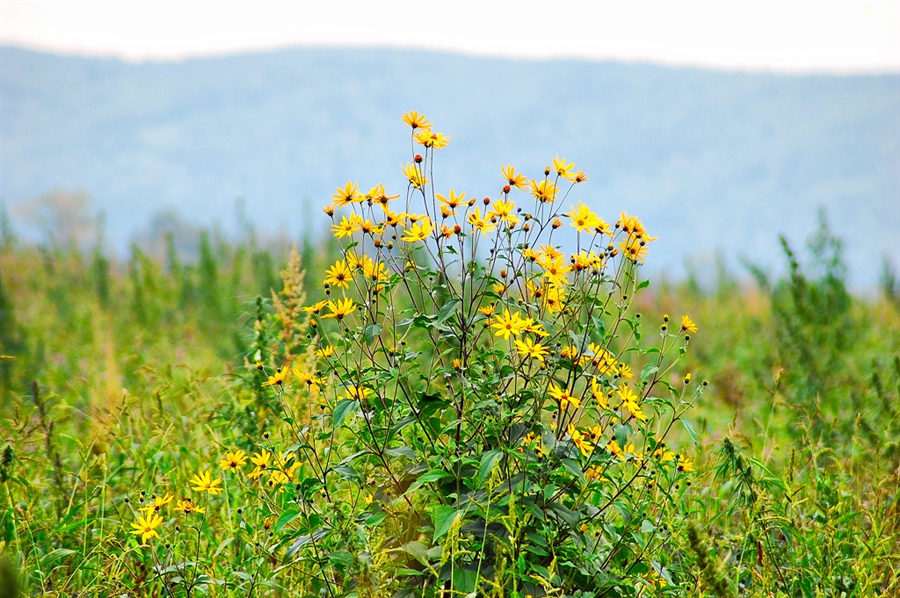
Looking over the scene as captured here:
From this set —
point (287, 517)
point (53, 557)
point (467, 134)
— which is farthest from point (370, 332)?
point (467, 134)

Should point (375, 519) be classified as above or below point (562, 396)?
below

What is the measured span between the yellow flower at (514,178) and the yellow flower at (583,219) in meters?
0.14

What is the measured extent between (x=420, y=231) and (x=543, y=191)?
1.10 feet

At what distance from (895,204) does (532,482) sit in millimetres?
121258

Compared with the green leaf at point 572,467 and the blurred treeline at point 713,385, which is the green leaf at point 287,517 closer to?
the green leaf at point 572,467

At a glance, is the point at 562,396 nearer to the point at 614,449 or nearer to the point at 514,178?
the point at 614,449

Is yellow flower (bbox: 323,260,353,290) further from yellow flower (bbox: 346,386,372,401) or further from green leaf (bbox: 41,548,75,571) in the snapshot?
green leaf (bbox: 41,548,75,571)

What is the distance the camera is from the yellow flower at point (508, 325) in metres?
1.63

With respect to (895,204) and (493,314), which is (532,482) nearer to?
(493,314)

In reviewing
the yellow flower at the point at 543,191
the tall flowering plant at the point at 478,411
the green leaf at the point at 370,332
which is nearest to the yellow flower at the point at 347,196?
the tall flowering plant at the point at 478,411

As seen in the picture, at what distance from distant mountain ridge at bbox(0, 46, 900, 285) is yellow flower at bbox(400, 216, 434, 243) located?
95.9m

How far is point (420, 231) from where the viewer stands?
173 cm

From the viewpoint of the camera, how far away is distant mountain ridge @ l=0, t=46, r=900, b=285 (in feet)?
354

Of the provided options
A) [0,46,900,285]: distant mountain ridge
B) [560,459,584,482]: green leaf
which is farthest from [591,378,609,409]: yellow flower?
[0,46,900,285]: distant mountain ridge
